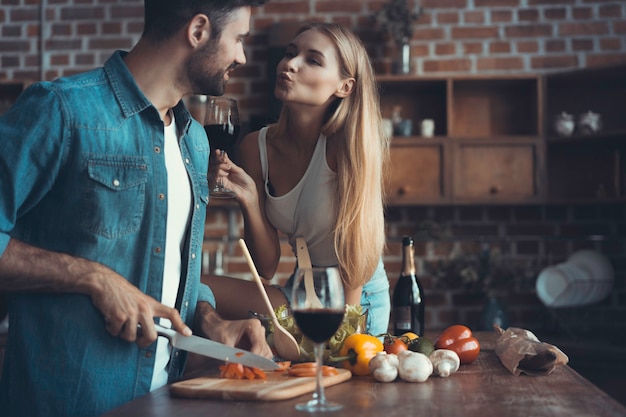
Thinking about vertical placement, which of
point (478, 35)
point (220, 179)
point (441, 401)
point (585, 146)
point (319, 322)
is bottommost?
point (441, 401)

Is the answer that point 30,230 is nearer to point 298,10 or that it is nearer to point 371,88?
point 371,88

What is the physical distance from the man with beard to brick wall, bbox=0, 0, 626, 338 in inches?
87.7

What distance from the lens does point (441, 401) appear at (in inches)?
46.9

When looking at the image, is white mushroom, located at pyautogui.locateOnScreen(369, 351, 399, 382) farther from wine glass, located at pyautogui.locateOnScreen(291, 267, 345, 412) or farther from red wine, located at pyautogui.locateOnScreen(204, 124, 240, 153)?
red wine, located at pyautogui.locateOnScreen(204, 124, 240, 153)

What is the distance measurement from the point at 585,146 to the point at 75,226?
3013mm

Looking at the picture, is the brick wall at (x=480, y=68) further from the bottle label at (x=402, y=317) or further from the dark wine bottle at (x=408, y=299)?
the bottle label at (x=402, y=317)

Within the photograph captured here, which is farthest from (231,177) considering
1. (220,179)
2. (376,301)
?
(376,301)

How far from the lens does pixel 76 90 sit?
1.46 m

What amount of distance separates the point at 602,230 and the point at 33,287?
10.5 feet

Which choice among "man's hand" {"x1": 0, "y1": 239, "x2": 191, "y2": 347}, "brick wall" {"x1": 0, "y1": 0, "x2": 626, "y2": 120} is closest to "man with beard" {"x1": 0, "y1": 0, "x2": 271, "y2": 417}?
"man's hand" {"x1": 0, "y1": 239, "x2": 191, "y2": 347}

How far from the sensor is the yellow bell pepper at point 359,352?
142cm

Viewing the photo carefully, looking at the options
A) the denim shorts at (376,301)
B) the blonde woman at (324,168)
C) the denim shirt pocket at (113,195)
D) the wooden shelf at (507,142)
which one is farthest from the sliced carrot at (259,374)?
the wooden shelf at (507,142)

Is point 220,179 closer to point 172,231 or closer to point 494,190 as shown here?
point 172,231

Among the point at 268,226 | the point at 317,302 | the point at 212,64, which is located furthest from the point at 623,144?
the point at 317,302
